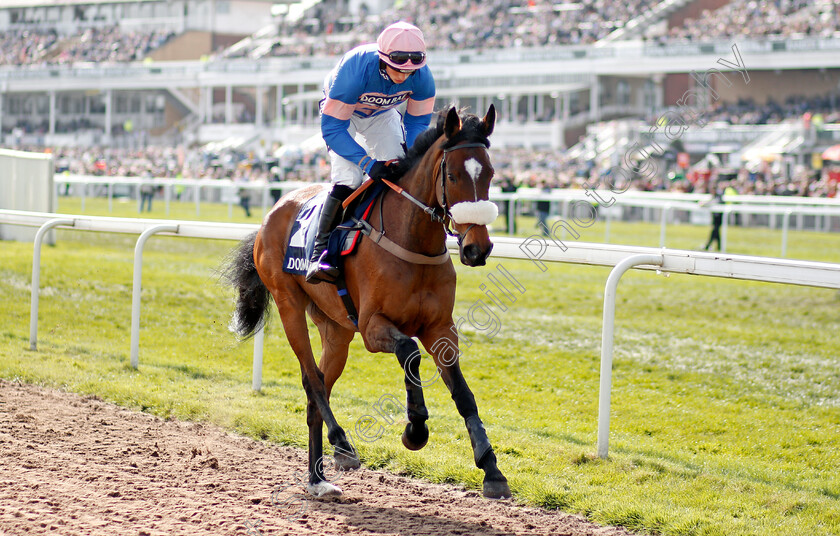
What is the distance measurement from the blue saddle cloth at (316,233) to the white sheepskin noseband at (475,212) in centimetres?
A: 75

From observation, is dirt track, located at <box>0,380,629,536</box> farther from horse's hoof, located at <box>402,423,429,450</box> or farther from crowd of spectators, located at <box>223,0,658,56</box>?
crowd of spectators, located at <box>223,0,658,56</box>

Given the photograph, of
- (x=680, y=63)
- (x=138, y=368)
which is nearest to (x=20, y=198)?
(x=138, y=368)

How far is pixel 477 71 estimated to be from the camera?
4062 centimetres

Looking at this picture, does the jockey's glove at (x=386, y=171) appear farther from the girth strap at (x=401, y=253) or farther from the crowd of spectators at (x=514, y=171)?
the crowd of spectators at (x=514, y=171)

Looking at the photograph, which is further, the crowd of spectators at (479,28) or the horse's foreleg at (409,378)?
the crowd of spectators at (479,28)

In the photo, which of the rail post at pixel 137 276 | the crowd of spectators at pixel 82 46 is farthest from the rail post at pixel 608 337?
the crowd of spectators at pixel 82 46

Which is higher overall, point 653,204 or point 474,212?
point 474,212

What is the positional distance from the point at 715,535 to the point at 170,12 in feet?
203

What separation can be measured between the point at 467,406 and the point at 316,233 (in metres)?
1.15

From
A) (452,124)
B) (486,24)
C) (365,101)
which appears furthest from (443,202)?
(486,24)

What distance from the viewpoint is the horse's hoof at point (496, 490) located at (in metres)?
3.36

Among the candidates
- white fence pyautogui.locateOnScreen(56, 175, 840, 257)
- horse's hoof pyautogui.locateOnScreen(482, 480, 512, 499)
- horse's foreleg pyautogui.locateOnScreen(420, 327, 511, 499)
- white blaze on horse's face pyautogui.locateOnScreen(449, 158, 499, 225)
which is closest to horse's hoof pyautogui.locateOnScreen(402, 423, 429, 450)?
horse's foreleg pyautogui.locateOnScreen(420, 327, 511, 499)

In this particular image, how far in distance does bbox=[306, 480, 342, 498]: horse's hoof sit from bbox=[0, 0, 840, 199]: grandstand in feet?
59.0

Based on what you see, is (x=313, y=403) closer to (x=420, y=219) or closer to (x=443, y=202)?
(x=420, y=219)
